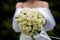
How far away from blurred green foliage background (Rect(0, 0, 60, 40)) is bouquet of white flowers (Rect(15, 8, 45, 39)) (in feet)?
9.33

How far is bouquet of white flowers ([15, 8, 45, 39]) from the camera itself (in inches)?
130

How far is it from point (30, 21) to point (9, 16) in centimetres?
322

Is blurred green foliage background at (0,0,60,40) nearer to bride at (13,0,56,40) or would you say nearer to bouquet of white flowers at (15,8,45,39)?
bride at (13,0,56,40)

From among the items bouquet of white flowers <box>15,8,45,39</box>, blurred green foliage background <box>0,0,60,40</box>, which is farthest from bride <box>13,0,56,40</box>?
blurred green foliage background <box>0,0,60,40</box>


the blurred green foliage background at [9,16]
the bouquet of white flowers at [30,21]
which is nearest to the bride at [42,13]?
the bouquet of white flowers at [30,21]

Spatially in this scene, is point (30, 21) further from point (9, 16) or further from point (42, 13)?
point (9, 16)

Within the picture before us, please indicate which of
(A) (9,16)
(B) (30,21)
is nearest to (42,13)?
(B) (30,21)

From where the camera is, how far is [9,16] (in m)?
6.51

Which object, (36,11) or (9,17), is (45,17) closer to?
(36,11)

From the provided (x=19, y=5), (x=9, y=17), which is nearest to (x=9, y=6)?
(x=9, y=17)

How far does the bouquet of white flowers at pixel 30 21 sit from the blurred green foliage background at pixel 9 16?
2.84 meters

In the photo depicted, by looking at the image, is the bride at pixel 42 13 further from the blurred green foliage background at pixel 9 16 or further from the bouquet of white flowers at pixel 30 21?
the blurred green foliage background at pixel 9 16

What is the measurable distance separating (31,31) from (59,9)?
122 inches

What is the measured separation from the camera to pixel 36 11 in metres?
3.35
